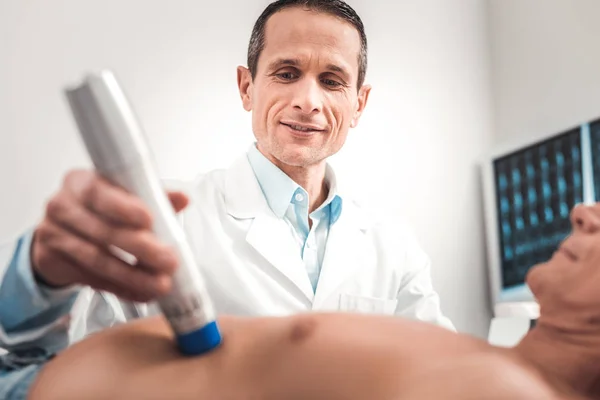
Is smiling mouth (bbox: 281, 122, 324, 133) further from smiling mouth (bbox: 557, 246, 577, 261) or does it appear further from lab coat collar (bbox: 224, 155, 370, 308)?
smiling mouth (bbox: 557, 246, 577, 261)

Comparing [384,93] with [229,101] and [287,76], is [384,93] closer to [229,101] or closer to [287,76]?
[229,101]

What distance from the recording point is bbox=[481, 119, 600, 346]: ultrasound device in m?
1.62

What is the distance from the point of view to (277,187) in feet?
4.18

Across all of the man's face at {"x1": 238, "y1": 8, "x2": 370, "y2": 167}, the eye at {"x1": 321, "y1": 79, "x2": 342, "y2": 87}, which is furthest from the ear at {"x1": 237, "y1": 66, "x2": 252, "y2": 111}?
the eye at {"x1": 321, "y1": 79, "x2": 342, "y2": 87}

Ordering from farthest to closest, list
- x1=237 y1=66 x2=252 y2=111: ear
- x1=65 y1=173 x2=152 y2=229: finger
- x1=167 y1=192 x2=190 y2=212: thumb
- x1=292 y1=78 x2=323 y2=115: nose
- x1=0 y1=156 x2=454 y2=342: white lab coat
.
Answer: x1=237 y1=66 x2=252 y2=111: ear
x1=292 y1=78 x2=323 y2=115: nose
x1=0 y1=156 x2=454 y2=342: white lab coat
x1=167 y1=192 x2=190 y2=212: thumb
x1=65 y1=173 x2=152 y2=229: finger

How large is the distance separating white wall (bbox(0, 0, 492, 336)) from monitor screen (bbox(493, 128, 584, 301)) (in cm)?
10

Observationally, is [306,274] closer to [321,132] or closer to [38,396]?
[321,132]

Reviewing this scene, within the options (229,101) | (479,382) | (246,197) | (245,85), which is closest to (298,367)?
(479,382)

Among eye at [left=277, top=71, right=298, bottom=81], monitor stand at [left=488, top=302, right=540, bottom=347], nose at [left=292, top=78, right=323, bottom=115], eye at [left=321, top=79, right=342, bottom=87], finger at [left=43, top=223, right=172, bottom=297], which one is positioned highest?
eye at [left=277, top=71, right=298, bottom=81]

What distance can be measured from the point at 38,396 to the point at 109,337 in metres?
0.08

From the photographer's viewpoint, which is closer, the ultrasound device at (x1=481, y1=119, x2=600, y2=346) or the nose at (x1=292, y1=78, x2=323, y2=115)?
the nose at (x1=292, y1=78, x2=323, y2=115)

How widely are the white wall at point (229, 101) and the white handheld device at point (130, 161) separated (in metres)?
0.93

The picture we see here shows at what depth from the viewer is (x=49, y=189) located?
4.25 feet

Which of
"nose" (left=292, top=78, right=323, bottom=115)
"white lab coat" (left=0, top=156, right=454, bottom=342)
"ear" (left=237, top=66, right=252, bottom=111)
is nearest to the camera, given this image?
"white lab coat" (left=0, top=156, right=454, bottom=342)
